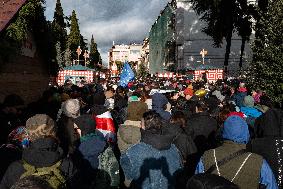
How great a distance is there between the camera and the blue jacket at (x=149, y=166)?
4.89 m

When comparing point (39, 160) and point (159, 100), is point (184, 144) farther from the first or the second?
point (39, 160)

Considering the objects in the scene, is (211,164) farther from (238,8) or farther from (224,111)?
(238,8)

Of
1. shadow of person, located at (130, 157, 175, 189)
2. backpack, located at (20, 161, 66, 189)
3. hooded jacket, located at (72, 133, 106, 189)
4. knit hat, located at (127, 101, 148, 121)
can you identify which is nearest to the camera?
backpack, located at (20, 161, 66, 189)

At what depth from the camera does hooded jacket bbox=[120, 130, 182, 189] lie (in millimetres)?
4891

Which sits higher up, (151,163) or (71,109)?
(71,109)

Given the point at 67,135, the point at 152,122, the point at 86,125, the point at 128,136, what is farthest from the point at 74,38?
the point at 152,122

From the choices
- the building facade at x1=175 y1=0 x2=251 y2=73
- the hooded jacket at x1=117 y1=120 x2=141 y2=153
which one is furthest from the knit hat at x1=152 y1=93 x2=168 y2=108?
the building facade at x1=175 y1=0 x2=251 y2=73

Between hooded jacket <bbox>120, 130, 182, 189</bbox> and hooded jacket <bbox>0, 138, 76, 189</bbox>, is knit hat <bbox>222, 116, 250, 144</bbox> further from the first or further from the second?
hooded jacket <bbox>0, 138, 76, 189</bbox>

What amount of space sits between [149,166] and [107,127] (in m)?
3.59

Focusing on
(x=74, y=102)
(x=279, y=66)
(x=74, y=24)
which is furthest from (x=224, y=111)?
(x=74, y=24)

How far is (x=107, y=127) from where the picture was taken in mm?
8398

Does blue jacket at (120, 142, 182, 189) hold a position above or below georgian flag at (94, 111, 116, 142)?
above

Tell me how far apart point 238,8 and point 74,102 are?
36.8m

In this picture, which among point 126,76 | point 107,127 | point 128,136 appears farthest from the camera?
point 126,76
